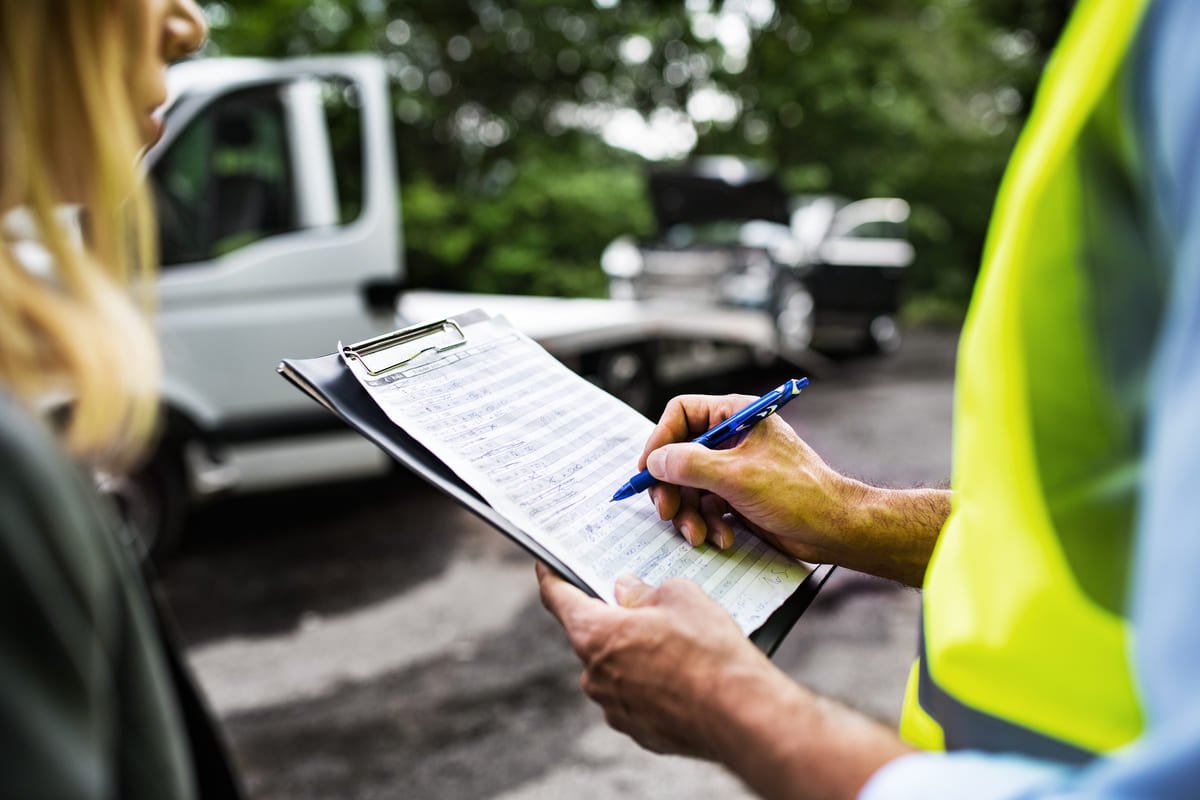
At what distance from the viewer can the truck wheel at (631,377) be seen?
21.2 ft

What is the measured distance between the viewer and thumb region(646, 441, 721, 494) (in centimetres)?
112

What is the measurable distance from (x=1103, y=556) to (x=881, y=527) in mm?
548

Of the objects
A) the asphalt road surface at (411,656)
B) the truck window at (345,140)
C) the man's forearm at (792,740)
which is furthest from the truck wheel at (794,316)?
the man's forearm at (792,740)

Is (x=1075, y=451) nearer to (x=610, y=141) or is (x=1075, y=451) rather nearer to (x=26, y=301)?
(x=26, y=301)

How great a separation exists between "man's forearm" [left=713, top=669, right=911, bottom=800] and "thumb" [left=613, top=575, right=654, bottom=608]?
0.14m

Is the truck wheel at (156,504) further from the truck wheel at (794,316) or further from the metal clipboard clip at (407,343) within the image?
the truck wheel at (794,316)

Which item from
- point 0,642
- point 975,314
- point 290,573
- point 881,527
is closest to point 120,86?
point 0,642

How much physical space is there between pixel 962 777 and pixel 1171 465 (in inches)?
10.0

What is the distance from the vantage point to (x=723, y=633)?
35.3 inches

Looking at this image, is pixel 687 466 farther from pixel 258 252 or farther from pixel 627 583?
pixel 258 252

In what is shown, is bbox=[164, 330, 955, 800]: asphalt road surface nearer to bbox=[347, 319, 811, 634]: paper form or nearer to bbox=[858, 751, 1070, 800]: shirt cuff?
bbox=[347, 319, 811, 634]: paper form

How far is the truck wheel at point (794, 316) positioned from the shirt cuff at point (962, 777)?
9.11 m

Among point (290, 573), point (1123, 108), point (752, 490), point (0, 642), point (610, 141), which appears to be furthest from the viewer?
point (610, 141)

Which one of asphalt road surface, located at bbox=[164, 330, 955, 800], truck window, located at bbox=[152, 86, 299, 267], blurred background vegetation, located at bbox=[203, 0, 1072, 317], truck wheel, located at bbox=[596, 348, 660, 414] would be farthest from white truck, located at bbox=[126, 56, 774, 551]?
blurred background vegetation, located at bbox=[203, 0, 1072, 317]
